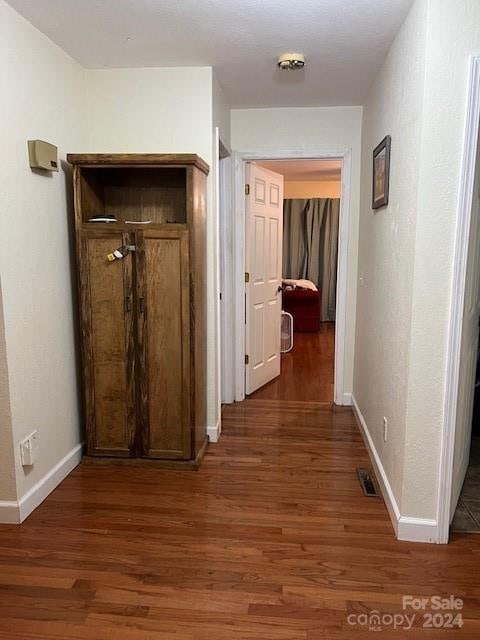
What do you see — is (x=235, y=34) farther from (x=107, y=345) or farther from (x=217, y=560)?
(x=217, y=560)

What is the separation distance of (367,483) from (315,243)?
6330 millimetres

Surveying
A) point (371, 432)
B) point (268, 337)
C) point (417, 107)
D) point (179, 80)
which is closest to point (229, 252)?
point (268, 337)

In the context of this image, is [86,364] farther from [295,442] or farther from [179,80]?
[179,80]

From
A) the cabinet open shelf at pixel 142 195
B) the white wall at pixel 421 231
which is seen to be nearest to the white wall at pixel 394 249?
the white wall at pixel 421 231

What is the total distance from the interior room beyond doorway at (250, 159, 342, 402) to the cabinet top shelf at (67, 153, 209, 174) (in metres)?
3.70

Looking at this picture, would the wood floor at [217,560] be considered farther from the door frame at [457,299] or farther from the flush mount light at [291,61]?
the flush mount light at [291,61]

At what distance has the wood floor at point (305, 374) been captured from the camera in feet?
14.3

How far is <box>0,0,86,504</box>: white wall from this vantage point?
224 centimetres

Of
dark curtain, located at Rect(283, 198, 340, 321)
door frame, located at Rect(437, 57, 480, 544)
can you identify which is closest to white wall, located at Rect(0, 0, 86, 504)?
door frame, located at Rect(437, 57, 480, 544)

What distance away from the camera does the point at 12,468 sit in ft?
7.57

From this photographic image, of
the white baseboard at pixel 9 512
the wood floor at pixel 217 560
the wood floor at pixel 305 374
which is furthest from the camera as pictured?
the wood floor at pixel 305 374

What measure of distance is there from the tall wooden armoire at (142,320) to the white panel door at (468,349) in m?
1.44

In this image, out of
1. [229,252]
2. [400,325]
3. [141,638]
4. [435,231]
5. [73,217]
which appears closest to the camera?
[141,638]

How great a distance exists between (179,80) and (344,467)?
2589 mm
